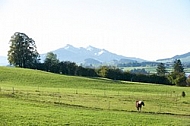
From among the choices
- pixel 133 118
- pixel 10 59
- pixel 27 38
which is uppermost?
pixel 27 38

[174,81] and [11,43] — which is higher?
[11,43]

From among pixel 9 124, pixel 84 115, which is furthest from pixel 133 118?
pixel 9 124

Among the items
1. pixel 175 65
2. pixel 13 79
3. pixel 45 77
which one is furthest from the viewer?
pixel 175 65

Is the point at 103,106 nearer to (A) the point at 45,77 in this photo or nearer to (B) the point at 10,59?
(A) the point at 45,77

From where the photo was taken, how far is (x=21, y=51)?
3863 inches

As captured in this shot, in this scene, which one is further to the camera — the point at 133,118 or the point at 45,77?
the point at 45,77

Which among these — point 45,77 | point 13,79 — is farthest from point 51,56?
point 13,79

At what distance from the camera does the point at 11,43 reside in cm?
9788

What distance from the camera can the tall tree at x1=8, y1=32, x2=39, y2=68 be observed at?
9769 centimetres

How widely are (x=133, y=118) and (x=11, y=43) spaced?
77.2 metres

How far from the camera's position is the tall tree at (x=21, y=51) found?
97.7 m

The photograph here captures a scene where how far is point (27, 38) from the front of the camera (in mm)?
102688

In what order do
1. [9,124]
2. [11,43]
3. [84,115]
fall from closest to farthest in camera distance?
[9,124] → [84,115] → [11,43]

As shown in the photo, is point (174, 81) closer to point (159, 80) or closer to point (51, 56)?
point (159, 80)
